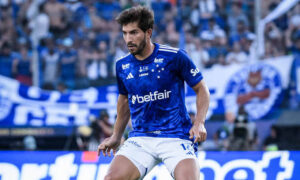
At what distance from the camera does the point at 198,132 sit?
14.0ft

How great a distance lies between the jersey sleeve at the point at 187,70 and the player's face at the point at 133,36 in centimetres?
36

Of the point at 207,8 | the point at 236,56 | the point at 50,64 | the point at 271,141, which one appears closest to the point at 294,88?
the point at 271,141

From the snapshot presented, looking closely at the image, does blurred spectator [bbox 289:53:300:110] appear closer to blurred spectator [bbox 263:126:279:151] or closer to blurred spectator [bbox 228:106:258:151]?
blurred spectator [bbox 263:126:279:151]

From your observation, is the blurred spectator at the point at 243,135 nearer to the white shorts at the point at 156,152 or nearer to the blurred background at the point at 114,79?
the blurred background at the point at 114,79

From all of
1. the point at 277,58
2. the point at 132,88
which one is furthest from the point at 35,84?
the point at 132,88

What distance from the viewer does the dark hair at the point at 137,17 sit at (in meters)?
4.45

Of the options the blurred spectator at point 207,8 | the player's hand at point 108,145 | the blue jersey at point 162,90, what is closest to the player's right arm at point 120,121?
the player's hand at point 108,145

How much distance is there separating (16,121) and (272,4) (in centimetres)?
583

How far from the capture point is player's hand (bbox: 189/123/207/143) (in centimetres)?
424

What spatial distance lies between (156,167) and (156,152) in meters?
1.75

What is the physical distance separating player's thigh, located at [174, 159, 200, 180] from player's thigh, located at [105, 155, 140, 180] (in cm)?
35

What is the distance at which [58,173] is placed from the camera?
6449mm

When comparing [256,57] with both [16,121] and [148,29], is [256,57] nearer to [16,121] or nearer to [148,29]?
[16,121]

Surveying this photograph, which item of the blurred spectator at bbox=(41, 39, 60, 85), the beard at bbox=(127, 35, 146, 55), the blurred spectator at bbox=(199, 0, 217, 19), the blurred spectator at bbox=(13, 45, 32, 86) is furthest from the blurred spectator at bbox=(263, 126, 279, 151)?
the beard at bbox=(127, 35, 146, 55)
